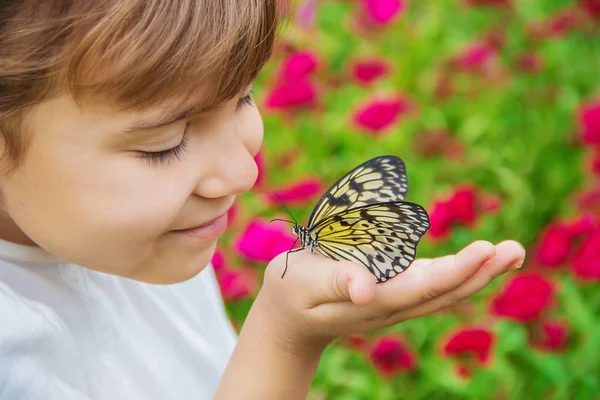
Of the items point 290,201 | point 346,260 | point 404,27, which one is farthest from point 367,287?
point 404,27

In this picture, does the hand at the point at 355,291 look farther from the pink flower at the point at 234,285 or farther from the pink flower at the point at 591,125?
the pink flower at the point at 591,125

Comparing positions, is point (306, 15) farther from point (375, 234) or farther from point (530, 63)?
point (375, 234)

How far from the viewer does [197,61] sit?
880 mm

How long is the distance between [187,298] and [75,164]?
54 cm

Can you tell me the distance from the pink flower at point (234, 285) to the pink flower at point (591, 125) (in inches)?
35.4

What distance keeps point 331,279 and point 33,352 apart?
384mm

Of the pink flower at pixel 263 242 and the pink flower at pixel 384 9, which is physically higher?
the pink flower at pixel 384 9

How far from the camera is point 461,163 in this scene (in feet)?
7.45

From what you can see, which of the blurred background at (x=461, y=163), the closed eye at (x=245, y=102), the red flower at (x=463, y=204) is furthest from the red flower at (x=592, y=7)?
the closed eye at (x=245, y=102)

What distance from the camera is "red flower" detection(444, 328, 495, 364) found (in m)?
1.63

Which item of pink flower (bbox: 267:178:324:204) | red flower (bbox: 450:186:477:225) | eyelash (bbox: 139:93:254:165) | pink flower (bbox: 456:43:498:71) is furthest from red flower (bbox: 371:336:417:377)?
pink flower (bbox: 456:43:498:71)

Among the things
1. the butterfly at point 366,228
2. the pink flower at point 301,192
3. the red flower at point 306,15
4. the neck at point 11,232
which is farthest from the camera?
the red flower at point 306,15

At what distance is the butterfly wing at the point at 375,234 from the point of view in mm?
958

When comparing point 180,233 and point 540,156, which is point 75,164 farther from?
point 540,156
